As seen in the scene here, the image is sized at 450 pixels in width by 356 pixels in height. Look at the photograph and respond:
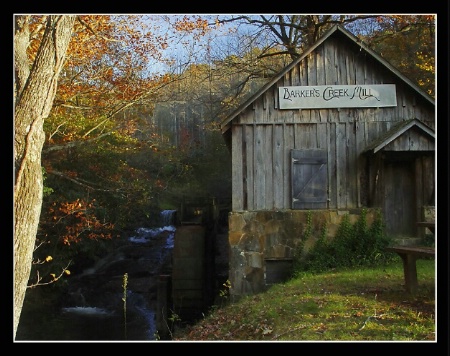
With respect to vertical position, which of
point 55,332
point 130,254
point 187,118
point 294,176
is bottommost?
point 55,332

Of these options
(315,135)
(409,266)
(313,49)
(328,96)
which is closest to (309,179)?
(315,135)

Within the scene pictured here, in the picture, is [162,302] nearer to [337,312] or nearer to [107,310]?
[107,310]

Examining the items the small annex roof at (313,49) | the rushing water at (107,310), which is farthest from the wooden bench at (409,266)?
the rushing water at (107,310)

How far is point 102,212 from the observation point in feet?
55.6

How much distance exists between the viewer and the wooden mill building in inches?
493

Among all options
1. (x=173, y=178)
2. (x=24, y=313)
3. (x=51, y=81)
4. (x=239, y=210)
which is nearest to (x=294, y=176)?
(x=239, y=210)

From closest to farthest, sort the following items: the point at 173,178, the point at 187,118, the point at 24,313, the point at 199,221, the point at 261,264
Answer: the point at 261,264 → the point at 24,313 → the point at 199,221 → the point at 173,178 → the point at 187,118

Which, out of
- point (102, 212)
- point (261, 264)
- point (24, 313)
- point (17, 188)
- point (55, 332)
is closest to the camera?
point (17, 188)

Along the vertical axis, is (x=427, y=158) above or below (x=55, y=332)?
above

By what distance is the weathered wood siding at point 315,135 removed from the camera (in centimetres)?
1262

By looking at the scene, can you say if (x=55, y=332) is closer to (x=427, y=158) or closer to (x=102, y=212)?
(x=102, y=212)

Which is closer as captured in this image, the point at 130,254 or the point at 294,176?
the point at 294,176

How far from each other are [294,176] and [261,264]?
2178 millimetres

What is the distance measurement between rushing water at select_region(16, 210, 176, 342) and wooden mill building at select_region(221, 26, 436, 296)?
351 cm
